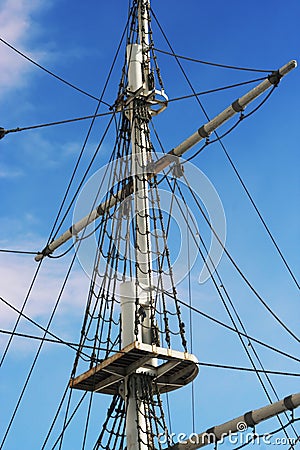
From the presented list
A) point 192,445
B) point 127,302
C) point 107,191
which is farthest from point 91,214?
point 192,445

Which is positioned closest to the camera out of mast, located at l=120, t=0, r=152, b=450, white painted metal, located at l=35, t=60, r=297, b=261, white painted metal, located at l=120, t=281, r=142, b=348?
mast, located at l=120, t=0, r=152, b=450

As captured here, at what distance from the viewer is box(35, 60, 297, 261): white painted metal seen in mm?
14695

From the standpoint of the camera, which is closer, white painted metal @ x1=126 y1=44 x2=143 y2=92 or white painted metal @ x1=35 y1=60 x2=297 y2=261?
white painted metal @ x1=35 y1=60 x2=297 y2=261

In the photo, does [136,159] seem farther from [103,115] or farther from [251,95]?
[251,95]

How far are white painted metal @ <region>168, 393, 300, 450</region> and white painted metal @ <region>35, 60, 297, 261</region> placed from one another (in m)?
5.40

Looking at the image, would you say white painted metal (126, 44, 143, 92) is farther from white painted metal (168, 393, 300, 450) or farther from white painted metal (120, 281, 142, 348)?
white painted metal (168, 393, 300, 450)

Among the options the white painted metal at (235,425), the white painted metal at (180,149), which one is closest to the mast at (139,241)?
the white painted metal at (180,149)

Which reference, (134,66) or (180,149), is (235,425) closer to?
(180,149)

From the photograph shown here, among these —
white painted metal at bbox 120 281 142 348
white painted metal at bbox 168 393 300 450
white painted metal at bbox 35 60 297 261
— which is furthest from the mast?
white painted metal at bbox 168 393 300 450

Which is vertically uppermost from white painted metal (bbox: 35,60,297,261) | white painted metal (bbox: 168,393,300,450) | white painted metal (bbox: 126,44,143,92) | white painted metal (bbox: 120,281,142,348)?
white painted metal (bbox: 126,44,143,92)

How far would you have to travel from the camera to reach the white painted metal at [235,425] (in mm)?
12180

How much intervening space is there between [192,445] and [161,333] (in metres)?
2.09

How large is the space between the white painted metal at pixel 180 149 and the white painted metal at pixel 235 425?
5404mm

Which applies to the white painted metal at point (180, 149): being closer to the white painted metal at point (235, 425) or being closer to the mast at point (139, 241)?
the mast at point (139, 241)
